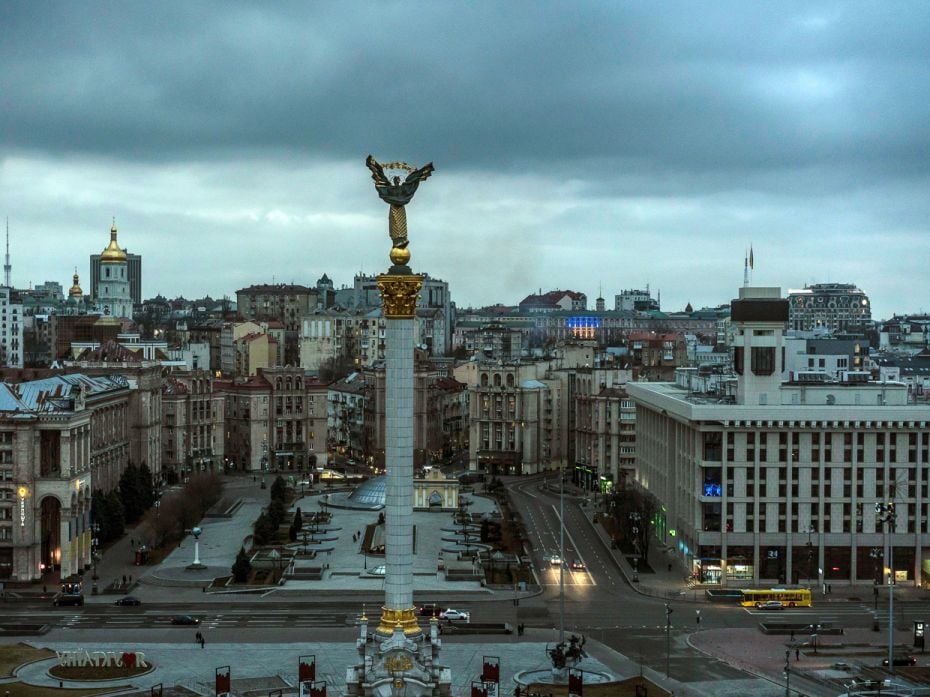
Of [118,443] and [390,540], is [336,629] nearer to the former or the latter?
[390,540]

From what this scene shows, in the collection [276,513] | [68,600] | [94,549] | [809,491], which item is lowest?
[68,600]

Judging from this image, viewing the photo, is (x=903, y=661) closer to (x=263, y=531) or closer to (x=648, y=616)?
(x=648, y=616)

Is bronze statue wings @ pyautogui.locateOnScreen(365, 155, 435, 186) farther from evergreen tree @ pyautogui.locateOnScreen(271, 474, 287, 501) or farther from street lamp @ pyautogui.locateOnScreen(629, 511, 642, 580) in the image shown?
evergreen tree @ pyautogui.locateOnScreen(271, 474, 287, 501)

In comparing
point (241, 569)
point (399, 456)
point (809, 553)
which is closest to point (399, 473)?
point (399, 456)

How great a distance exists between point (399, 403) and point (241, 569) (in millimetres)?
43202

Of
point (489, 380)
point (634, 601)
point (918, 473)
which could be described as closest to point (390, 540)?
point (634, 601)

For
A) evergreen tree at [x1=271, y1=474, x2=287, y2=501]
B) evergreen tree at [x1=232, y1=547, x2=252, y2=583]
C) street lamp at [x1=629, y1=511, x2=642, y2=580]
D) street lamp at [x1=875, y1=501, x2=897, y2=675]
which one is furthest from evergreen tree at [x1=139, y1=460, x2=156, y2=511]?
street lamp at [x1=875, y1=501, x2=897, y2=675]

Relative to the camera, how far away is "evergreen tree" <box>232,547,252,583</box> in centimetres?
10681

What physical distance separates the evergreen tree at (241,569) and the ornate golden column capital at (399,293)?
43.9 meters

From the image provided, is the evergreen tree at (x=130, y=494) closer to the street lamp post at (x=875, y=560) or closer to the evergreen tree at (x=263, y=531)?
the evergreen tree at (x=263, y=531)

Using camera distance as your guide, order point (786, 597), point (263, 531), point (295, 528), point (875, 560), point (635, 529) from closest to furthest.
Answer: point (786, 597) < point (875, 560) < point (635, 529) < point (263, 531) < point (295, 528)

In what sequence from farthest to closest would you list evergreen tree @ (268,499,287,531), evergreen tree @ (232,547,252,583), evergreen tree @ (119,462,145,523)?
evergreen tree @ (119,462,145,523)
evergreen tree @ (268,499,287,531)
evergreen tree @ (232,547,252,583)

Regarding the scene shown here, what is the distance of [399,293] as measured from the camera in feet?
225

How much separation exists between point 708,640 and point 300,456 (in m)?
99.2
